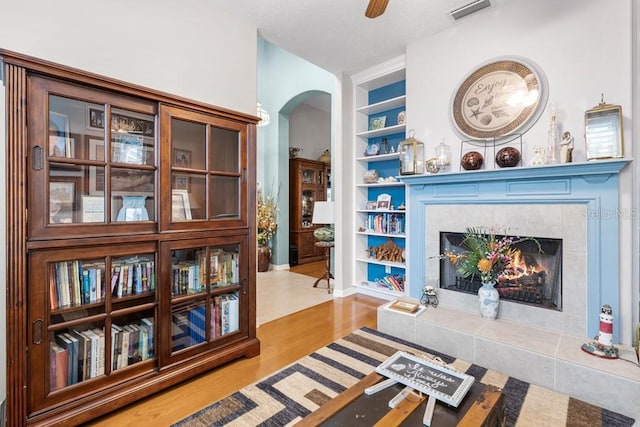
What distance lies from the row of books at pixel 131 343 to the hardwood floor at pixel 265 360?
28 cm

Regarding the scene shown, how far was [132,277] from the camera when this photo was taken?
1962 mm

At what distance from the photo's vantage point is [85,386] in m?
1.75

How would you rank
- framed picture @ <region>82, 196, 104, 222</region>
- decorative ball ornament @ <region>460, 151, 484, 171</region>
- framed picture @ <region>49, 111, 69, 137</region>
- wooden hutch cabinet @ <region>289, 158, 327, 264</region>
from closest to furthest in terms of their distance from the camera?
1. framed picture @ <region>49, 111, 69, 137</region>
2. framed picture @ <region>82, 196, 104, 222</region>
3. decorative ball ornament @ <region>460, 151, 484, 171</region>
4. wooden hutch cabinet @ <region>289, 158, 327, 264</region>

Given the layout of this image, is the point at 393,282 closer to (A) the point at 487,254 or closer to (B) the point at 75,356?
(A) the point at 487,254

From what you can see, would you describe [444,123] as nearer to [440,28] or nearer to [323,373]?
[440,28]

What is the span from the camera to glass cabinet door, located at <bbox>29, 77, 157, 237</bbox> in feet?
5.26

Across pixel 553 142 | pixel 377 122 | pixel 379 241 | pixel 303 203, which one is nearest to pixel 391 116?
pixel 377 122

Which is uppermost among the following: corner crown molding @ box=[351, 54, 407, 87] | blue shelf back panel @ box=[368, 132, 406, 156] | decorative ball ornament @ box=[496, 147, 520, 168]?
corner crown molding @ box=[351, 54, 407, 87]

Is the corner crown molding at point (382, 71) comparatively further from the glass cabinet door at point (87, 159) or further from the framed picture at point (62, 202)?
the framed picture at point (62, 202)

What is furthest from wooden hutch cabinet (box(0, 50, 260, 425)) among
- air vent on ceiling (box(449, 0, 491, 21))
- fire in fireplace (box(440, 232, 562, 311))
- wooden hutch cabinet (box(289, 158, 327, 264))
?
wooden hutch cabinet (box(289, 158, 327, 264))

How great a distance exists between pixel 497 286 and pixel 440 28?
270 cm

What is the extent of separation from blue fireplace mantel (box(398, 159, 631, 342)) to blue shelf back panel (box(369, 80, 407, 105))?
5.41 ft

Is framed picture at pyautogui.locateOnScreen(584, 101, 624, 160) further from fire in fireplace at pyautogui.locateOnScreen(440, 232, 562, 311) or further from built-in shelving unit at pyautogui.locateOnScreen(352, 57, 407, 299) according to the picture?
built-in shelving unit at pyautogui.locateOnScreen(352, 57, 407, 299)

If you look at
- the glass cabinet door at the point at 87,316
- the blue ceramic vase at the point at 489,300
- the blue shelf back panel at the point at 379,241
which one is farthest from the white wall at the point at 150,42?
the blue ceramic vase at the point at 489,300
